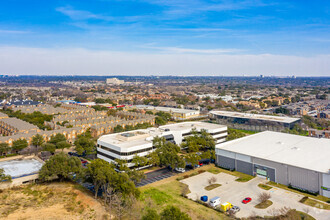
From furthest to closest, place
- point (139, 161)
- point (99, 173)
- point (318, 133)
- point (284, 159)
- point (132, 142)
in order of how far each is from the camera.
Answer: point (318, 133) < point (132, 142) < point (139, 161) < point (284, 159) < point (99, 173)

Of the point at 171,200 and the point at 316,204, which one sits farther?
the point at 171,200

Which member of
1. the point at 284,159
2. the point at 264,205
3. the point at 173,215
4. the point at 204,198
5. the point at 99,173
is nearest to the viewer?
the point at 173,215

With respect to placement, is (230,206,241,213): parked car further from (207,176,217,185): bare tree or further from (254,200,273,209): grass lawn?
(207,176,217,185): bare tree

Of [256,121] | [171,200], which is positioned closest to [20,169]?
[171,200]

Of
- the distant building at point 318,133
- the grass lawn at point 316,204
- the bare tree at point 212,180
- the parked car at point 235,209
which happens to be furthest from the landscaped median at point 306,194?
the distant building at point 318,133

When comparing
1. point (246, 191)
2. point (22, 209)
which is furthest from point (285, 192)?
point (22, 209)

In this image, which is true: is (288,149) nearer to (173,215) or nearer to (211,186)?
(211,186)

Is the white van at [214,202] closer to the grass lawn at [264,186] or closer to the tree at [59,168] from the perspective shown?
the grass lawn at [264,186]

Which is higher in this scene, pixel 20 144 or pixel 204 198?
pixel 20 144
